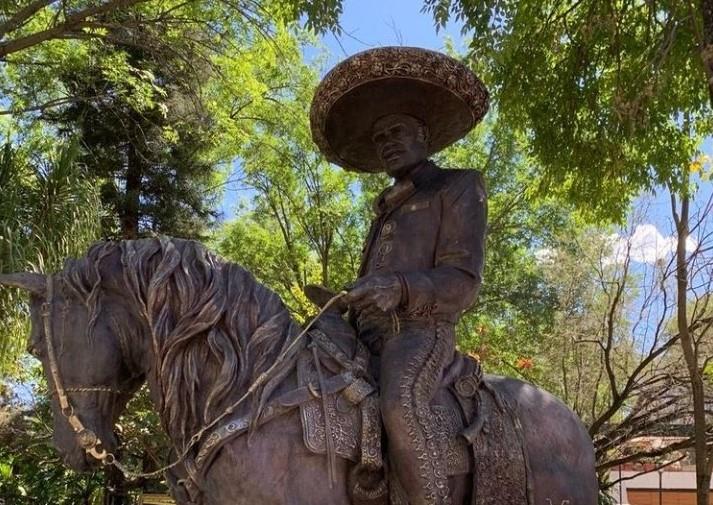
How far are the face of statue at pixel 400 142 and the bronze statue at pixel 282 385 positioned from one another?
44 cm

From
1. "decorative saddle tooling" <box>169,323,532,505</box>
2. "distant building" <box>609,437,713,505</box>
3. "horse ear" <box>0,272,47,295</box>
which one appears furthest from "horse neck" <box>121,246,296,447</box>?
"distant building" <box>609,437,713,505</box>

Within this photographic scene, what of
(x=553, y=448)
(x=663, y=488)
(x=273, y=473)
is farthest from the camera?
(x=663, y=488)

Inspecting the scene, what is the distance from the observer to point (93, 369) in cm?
270

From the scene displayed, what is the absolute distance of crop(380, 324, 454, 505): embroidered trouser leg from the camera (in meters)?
2.71

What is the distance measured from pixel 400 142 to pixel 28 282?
171 centimetres

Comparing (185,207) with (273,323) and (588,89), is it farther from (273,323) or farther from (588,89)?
(273,323)

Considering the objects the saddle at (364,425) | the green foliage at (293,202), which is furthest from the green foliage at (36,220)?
the green foliage at (293,202)

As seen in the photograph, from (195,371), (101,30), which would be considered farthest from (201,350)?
(101,30)

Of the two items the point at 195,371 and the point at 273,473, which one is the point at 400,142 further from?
the point at 273,473

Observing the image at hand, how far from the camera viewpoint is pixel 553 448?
122 inches

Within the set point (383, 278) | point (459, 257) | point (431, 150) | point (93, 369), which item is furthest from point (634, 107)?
point (93, 369)

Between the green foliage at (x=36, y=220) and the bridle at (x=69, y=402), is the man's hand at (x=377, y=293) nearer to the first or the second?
the bridle at (x=69, y=402)

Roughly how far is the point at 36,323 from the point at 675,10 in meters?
5.02

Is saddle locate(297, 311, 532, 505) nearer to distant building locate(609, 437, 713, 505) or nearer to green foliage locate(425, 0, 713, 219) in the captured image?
green foliage locate(425, 0, 713, 219)
